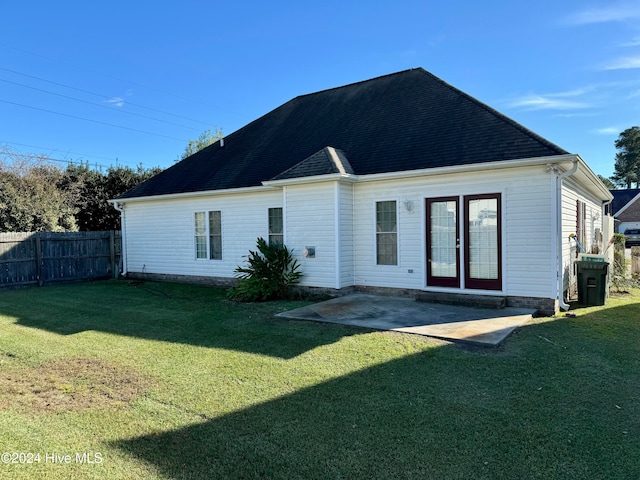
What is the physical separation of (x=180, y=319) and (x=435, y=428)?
18.8ft

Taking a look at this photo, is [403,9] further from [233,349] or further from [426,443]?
[426,443]

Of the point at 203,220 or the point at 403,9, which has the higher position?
the point at 403,9

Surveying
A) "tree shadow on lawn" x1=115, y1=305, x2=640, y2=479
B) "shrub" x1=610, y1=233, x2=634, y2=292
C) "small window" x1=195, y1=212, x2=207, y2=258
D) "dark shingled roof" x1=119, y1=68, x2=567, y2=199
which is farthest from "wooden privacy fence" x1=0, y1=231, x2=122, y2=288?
"shrub" x1=610, y1=233, x2=634, y2=292

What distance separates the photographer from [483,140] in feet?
28.4

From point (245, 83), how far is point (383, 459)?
24487 mm

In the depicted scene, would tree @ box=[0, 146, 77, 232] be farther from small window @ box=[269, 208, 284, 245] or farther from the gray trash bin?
the gray trash bin

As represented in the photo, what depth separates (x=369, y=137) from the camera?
35.7 ft

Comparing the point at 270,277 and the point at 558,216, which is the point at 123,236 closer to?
the point at 270,277

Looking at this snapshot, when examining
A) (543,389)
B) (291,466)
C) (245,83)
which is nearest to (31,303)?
(291,466)

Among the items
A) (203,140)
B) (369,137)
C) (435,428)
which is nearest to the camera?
(435,428)

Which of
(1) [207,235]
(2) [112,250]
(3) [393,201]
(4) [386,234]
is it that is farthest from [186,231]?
(3) [393,201]

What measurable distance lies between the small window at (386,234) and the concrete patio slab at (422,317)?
104 centimetres

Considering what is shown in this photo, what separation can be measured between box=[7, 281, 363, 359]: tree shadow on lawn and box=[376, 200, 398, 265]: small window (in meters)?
2.28

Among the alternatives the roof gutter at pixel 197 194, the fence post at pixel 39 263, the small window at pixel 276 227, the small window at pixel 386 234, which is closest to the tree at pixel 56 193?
the fence post at pixel 39 263
